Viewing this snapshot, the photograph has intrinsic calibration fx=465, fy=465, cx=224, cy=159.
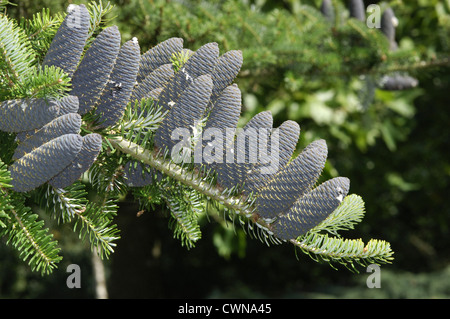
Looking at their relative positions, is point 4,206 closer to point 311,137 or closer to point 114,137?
point 114,137

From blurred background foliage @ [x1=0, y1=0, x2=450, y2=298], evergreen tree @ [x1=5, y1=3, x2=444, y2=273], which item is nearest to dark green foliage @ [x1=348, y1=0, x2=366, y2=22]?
blurred background foliage @ [x1=0, y1=0, x2=450, y2=298]

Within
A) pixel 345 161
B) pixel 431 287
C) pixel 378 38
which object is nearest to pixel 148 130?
pixel 378 38

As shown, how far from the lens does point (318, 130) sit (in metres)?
2.00

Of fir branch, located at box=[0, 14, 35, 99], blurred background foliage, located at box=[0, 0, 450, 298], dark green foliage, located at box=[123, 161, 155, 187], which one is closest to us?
fir branch, located at box=[0, 14, 35, 99]

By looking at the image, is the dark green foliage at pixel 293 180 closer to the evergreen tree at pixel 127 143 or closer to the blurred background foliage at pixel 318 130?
the evergreen tree at pixel 127 143

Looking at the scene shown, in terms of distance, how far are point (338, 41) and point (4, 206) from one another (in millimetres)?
997

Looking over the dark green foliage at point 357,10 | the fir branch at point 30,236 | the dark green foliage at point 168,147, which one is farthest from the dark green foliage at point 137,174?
the dark green foliage at point 357,10

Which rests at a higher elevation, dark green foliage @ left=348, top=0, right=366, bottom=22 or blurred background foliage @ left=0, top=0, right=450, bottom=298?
dark green foliage @ left=348, top=0, right=366, bottom=22

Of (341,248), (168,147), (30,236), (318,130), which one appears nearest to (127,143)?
(168,147)

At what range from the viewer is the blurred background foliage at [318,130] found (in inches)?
44.0

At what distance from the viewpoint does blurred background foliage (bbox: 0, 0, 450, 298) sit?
1.12 meters

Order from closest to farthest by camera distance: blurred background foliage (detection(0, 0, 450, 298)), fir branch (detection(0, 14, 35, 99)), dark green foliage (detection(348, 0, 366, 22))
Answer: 1. fir branch (detection(0, 14, 35, 99))
2. blurred background foliage (detection(0, 0, 450, 298))
3. dark green foliage (detection(348, 0, 366, 22))

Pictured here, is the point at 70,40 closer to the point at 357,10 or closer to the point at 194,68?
the point at 194,68

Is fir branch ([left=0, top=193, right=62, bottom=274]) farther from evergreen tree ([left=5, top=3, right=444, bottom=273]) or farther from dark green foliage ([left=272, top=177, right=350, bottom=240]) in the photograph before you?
dark green foliage ([left=272, top=177, right=350, bottom=240])
